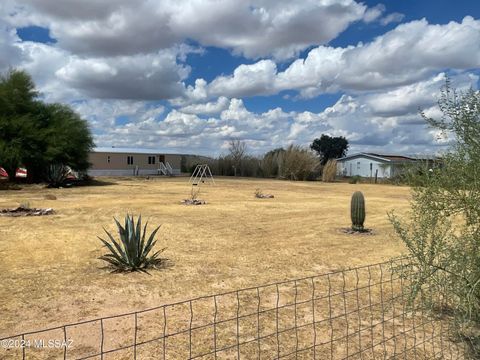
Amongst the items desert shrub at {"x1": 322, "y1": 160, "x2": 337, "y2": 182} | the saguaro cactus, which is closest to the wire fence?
the saguaro cactus

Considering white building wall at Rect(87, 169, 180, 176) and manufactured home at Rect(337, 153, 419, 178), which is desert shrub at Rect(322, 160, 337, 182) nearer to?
manufactured home at Rect(337, 153, 419, 178)

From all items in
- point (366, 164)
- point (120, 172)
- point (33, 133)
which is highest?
point (33, 133)

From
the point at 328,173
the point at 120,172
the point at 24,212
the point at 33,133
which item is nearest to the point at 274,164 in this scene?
the point at 328,173

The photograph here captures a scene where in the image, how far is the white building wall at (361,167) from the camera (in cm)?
4997

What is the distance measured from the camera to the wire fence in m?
4.31

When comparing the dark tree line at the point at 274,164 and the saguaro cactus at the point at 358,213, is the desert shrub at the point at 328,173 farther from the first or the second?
the saguaro cactus at the point at 358,213

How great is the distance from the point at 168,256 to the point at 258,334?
4.07m

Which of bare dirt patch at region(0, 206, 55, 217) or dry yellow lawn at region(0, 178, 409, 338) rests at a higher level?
bare dirt patch at region(0, 206, 55, 217)

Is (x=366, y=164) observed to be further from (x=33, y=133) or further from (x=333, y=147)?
(x=33, y=133)

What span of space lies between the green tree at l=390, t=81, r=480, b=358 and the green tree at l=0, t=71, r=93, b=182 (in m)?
27.4

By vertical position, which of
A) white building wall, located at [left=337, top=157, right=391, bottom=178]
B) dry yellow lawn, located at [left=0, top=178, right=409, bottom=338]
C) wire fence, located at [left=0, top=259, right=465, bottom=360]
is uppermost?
white building wall, located at [left=337, top=157, right=391, bottom=178]

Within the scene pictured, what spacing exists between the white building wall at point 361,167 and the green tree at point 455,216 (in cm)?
4497

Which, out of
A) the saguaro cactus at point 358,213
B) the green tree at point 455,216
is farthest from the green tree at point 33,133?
the green tree at point 455,216

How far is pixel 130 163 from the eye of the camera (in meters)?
53.0
